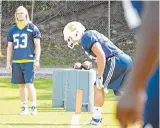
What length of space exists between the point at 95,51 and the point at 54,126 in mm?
1479

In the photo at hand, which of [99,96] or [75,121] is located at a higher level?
[99,96]

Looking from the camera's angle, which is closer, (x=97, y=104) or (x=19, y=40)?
(x=97, y=104)

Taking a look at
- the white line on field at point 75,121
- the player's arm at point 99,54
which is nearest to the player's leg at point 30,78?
the white line on field at point 75,121


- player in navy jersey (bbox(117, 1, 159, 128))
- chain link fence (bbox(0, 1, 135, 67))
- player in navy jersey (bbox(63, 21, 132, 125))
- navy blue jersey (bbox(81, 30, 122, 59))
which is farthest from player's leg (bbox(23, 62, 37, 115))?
chain link fence (bbox(0, 1, 135, 67))

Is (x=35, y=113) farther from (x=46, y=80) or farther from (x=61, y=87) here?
(x=46, y=80)

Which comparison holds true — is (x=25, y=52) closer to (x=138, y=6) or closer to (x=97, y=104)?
(x=97, y=104)

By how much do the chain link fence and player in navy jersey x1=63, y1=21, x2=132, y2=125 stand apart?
1656cm

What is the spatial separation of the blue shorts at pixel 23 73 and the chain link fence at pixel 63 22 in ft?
47.7

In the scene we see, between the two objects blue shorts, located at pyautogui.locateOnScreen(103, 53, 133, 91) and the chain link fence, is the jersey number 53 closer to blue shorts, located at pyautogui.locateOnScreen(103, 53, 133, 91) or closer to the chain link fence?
blue shorts, located at pyautogui.locateOnScreen(103, 53, 133, 91)

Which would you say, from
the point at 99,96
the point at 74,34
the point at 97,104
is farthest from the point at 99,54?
the point at 97,104

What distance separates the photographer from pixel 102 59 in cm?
940

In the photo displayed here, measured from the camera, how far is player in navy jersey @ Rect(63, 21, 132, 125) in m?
9.47

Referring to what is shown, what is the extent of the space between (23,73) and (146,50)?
9.32 meters

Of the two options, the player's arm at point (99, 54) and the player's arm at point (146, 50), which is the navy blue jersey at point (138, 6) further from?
the player's arm at point (99, 54)
